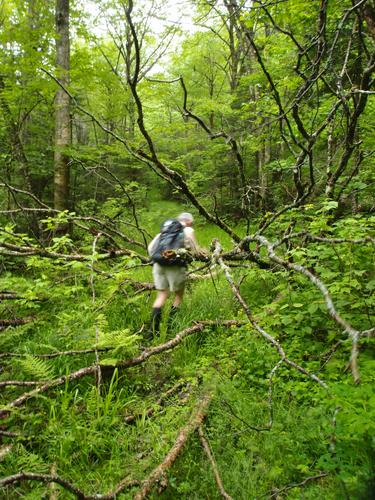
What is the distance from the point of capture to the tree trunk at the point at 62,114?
8203mm

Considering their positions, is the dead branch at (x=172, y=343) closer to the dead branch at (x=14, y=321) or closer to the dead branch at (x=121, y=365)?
the dead branch at (x=121, y=365)

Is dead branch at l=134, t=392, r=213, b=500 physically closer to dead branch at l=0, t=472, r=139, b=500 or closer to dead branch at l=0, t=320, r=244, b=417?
dead branch at l=0, t=472, r=139, b=500

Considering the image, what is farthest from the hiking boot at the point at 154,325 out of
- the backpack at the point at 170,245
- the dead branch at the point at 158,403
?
the dead branch at the point at 158,403

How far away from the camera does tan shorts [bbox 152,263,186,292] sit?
16.7ft

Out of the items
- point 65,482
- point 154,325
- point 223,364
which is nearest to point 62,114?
point 154,325

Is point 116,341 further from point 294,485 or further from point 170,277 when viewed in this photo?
point 294,485

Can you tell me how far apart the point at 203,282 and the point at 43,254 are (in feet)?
9.24

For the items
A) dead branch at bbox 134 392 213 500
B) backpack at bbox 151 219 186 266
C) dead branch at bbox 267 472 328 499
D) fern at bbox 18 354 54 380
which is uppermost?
backpack at bbox 151 219 186 266

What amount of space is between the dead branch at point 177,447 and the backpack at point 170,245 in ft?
7.08

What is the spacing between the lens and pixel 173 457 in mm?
2525

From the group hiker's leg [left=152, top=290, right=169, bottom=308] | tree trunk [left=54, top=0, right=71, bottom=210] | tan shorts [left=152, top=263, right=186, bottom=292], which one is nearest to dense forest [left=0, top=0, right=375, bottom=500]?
hiker's leg [left=152, top=290, right=169, bottom=308]

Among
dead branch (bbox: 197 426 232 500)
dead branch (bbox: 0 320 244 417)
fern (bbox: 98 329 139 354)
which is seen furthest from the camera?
fern (bbox: 98 329 139 354)

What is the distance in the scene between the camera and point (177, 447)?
8.55 ft

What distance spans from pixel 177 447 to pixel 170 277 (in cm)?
273
